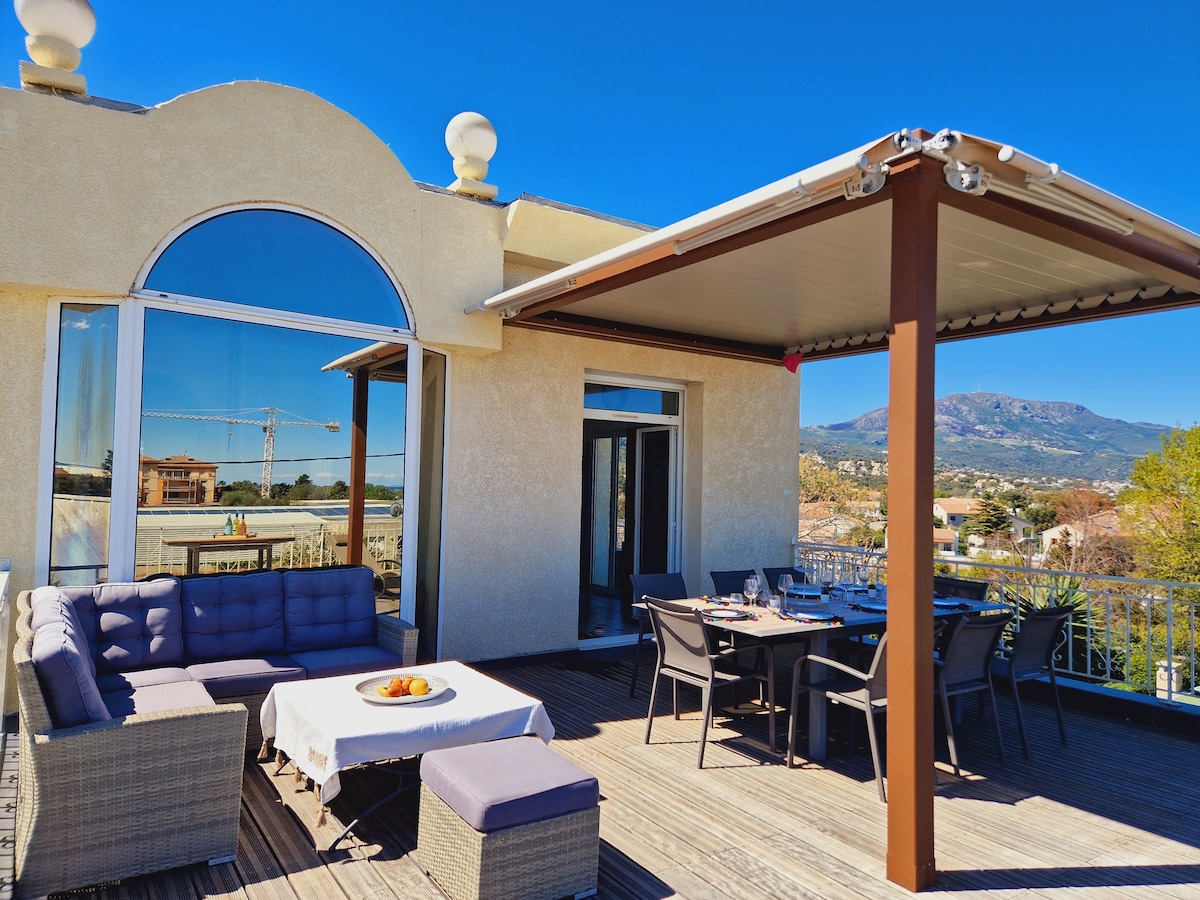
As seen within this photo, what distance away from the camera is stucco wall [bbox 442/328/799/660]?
6789 millimetres

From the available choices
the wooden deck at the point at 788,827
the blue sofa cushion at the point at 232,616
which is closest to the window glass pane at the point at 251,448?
the blue sofa cushion at the point at 232,616

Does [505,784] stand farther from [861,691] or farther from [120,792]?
[861,691]

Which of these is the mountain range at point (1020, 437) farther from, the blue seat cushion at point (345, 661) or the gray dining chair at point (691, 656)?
the blue seat cushion at point (345, 661)

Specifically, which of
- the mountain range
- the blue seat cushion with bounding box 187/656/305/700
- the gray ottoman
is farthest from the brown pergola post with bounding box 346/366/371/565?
the mountain range

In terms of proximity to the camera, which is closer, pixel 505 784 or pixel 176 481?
pixel 505 784

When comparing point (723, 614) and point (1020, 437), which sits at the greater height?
point (1020, 437)

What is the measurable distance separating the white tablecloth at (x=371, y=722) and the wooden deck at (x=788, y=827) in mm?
353

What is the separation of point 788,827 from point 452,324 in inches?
178

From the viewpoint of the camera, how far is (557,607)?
24.3ft

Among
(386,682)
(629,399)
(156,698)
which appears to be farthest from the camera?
(629,399)

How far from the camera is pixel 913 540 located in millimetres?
3297

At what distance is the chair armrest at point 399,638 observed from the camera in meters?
5.13

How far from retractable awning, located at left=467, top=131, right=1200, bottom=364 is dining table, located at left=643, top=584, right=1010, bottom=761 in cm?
210

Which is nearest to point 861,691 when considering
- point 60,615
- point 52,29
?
point 60,615
